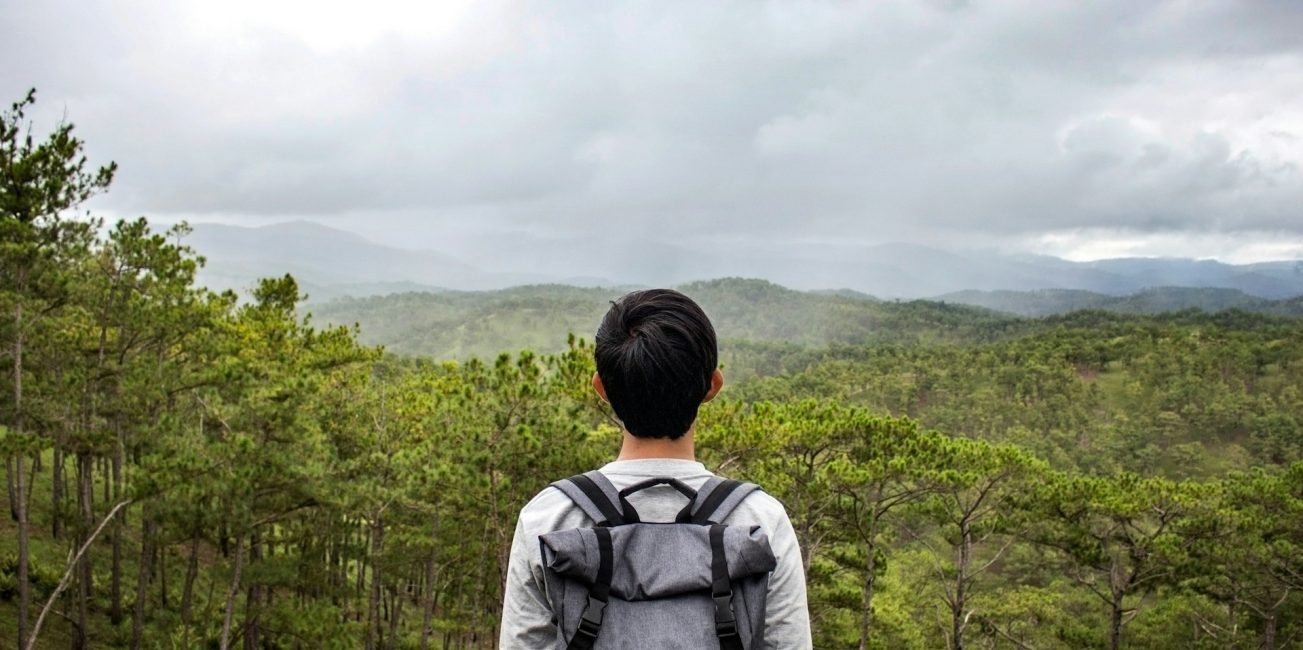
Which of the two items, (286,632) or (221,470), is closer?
(221,470)

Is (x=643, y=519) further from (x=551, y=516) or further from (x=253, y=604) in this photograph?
(x=253, y=604)

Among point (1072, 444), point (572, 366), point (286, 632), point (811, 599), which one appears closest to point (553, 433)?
point (572, 366)

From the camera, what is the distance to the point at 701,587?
1403 millimetres

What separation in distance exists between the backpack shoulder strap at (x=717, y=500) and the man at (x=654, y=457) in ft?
0.06

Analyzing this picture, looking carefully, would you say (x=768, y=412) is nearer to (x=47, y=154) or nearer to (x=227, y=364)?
(x=227, y=364)

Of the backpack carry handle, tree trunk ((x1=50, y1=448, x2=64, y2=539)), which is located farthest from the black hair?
tree trunk ((x1=50, y1=448, x2=64, y2=539))

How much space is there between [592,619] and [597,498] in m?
0.23

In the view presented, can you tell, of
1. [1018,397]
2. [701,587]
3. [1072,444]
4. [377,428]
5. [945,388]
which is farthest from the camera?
[945,388]

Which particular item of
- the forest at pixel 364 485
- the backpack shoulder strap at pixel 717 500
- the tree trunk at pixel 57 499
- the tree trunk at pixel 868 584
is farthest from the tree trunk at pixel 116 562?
the backpack shoulder strap at pixel 717 500

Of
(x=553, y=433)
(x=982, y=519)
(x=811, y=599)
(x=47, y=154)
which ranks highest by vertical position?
(x=47, y=154)

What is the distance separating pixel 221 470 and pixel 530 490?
419 cm

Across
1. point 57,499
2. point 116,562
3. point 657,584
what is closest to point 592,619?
point 657,584

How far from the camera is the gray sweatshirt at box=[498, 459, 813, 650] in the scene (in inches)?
58.7

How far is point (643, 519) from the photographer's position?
149cm
